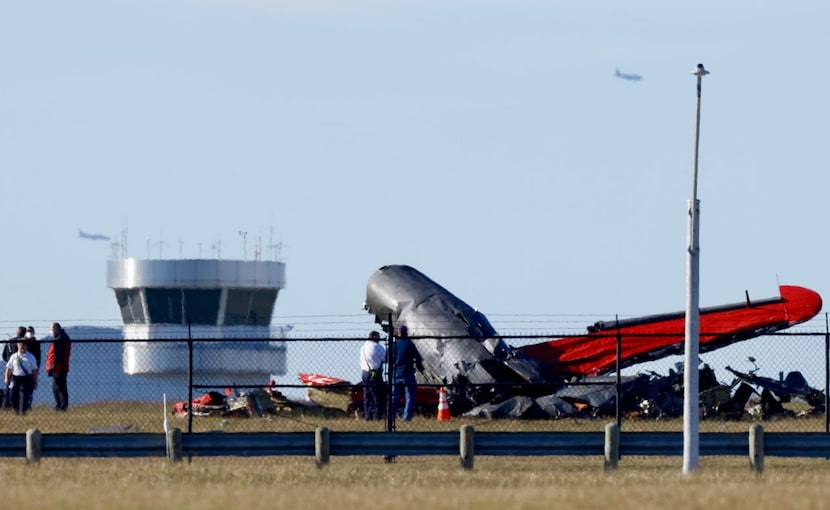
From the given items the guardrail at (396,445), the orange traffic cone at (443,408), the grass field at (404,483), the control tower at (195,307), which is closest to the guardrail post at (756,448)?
the guardrail at (396,445)

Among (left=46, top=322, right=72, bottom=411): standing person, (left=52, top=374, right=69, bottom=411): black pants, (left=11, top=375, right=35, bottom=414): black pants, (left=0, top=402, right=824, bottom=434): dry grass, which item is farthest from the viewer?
(left=52, top=374, right=69, bottom=411): black pants

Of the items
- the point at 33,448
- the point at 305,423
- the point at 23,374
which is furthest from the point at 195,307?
the point at 33,448

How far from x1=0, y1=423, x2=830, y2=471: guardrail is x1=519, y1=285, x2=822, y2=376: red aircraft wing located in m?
11.9

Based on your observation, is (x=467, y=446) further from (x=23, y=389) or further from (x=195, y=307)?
(x=195, y=307)

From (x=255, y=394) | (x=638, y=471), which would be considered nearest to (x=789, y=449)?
(x=638, y=471)

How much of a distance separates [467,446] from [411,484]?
2836 millimetres

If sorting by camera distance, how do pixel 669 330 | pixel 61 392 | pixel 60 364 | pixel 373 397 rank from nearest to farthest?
pixel 373 397 < pixel 60 364 < pixel 61 392 < pixel 669 330

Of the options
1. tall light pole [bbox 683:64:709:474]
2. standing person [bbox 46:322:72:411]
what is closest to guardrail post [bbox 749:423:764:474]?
tall light pole [bbox 683:64:709:474]

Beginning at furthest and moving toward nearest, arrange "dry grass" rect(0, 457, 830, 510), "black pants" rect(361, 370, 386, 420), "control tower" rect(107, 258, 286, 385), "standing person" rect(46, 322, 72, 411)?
"control tower" rect(107, 258, 286, 385)
"standing person" rect(46, 322, 72, 411)
"black pants" rect(361, 370, 386, 420)
"dry grass" rect(0, 457, 830, 510)

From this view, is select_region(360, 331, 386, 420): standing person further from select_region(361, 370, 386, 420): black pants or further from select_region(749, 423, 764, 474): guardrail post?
select_region(749, 423, 764, 474): guardrail post

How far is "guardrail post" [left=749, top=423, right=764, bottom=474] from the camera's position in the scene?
77.3 ft

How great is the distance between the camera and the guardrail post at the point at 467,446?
2347 centimetres

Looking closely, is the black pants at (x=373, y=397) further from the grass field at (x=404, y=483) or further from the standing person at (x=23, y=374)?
the standing person at (x=23, y=374)

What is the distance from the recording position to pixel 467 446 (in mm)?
23562
